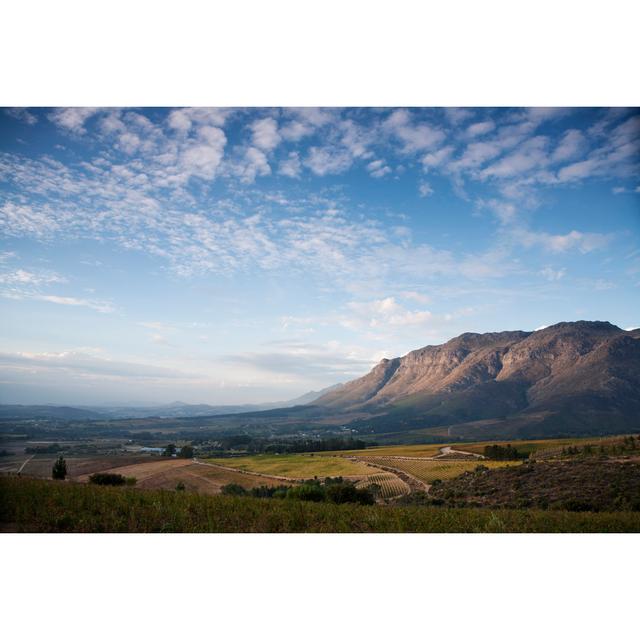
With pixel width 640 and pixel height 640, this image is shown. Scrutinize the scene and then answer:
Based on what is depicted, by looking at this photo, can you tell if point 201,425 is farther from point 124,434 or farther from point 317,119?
point 317,119

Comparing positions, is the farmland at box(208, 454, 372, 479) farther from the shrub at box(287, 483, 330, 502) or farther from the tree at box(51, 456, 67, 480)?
the shrub at box(287, 483, 330, 502)

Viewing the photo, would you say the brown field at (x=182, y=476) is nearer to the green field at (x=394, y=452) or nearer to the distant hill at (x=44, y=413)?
the distant hill at (x=44, y=413)

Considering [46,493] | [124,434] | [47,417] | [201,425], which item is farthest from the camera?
[201,425]

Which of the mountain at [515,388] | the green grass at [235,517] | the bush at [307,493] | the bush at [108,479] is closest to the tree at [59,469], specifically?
the bush at [108,479]

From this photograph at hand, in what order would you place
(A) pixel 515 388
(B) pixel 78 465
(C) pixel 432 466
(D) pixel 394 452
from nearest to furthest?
(B) pixel 78 465 → (C) pixel 432 466 → (D) pixel 394 452 → (A) pixel 515 388

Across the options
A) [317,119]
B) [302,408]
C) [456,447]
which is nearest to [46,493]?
[317,119]

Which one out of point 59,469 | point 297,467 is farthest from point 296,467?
point 59,469

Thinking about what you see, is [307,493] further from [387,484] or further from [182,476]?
[387,484]
